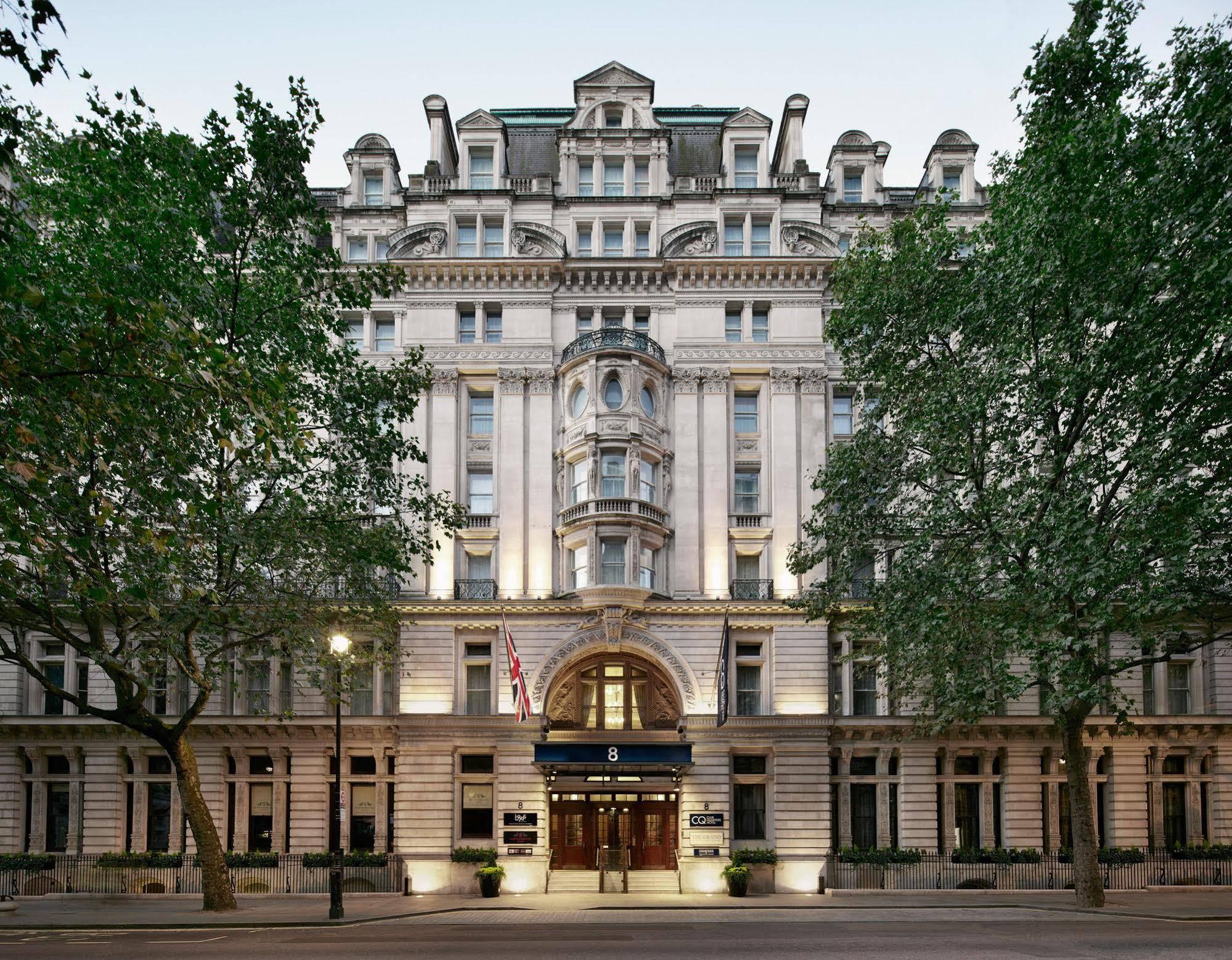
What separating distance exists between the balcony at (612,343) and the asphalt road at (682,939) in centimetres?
1808

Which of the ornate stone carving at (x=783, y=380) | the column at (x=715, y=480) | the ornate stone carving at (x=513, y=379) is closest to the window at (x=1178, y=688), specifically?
the column at (x=715, y=480)

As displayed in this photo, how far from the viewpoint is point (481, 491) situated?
34.5m

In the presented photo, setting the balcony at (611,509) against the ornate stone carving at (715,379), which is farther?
the ornate stone carving at (715,379)

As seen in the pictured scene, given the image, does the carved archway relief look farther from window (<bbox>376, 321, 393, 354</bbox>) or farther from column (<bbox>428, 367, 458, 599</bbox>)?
window (<bbox>376, 321, 393, 354</bbox>)

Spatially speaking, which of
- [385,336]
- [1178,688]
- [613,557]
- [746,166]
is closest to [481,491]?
[613,557]

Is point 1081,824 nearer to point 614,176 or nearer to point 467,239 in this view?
point 614,176

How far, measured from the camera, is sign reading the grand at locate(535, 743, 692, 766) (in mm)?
30578

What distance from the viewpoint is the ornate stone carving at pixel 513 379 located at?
112ft

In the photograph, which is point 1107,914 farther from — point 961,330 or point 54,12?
point 54,12

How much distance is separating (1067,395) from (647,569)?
49.0 ft

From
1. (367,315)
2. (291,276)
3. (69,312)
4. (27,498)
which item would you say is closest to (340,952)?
(27,498)

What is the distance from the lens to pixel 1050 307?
23.5 metres

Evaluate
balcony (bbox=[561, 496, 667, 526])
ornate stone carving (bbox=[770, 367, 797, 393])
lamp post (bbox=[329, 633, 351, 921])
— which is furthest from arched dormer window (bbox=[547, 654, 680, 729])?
ornate stone carving (bbox=[770, 367, 797, 393])

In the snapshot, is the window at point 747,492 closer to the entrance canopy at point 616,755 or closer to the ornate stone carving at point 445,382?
the entrance canopy at point 616,755
